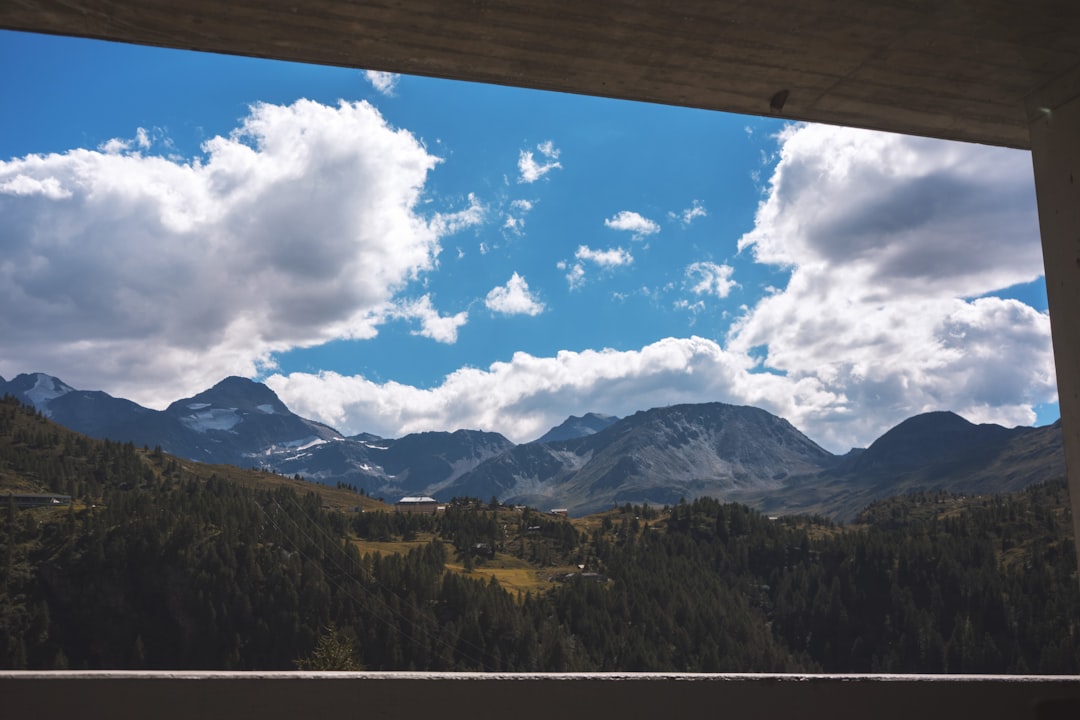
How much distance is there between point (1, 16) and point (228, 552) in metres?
84.7

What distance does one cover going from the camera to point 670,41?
402cm

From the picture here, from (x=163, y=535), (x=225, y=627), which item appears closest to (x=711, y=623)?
(x=225, y=627)

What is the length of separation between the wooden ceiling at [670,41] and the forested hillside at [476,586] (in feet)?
232

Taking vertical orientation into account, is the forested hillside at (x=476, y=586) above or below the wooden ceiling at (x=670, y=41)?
below

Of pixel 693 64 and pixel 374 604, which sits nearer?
pixel 693 64

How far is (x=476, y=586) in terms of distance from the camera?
3361 inches

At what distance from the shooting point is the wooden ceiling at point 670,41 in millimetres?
3781

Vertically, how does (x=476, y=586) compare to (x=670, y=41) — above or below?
below

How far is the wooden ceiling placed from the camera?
378cm

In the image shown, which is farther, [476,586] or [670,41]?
[476,586]

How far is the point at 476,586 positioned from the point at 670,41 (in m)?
84.8

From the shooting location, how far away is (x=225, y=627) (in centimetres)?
7819

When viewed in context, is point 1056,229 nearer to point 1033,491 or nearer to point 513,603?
point 513,603

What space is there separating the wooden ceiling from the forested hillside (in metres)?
70.6
